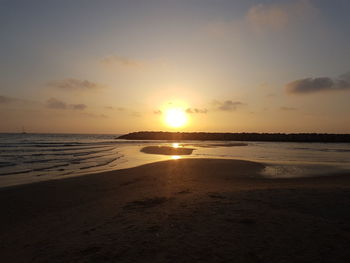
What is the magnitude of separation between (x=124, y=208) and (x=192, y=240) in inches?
147

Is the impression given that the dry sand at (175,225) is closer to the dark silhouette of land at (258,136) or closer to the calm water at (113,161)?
the calm water at (113,161)

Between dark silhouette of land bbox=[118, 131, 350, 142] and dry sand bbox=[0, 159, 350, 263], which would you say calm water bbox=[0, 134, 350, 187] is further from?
dark silhouette of land bbox=[118, 131, 350, 142]

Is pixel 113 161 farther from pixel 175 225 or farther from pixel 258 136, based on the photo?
pixel 258 136

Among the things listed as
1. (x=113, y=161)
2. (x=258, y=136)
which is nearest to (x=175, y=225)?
(x=113, y=161)

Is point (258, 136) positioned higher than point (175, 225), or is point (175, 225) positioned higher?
point (258, 136)

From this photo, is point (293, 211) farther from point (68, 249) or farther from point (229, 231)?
point (68, 249)

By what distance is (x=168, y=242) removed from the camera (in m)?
6.50

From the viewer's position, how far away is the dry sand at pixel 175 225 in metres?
5.98

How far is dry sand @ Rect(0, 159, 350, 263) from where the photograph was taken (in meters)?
5.98

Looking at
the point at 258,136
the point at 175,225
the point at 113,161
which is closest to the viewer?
the point at 175,225

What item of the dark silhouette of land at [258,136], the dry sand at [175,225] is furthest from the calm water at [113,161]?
the dark silhouette of land at [258,136]

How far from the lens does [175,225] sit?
758cm

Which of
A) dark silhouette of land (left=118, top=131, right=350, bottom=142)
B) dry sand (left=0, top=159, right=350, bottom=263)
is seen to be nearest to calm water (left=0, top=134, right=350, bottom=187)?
dry sand (left=0, top=159, right=350, bottom=263)

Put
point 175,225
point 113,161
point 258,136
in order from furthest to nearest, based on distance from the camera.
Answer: point 258,136 < point 113,161 < point 175,225
